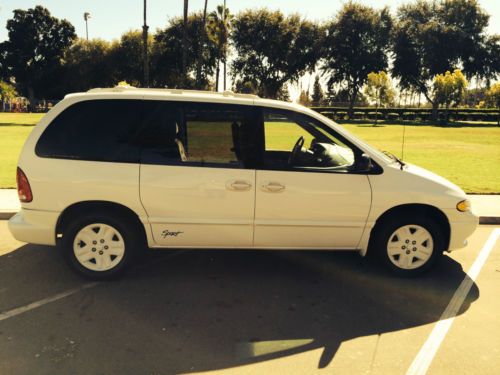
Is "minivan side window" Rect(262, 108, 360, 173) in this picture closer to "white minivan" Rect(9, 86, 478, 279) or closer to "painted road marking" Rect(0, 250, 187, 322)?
"white minivan" Rect(9, 86, 478, 279)

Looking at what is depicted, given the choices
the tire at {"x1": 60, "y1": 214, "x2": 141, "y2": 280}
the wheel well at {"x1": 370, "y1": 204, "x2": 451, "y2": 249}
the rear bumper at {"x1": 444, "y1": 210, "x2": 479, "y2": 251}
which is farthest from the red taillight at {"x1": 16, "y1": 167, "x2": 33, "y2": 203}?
the rear bumper at {"x1": 444, "y1": 210, "x2": 479, "y2": 251}

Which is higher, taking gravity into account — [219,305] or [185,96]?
[185,96]

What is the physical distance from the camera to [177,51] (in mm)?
57688

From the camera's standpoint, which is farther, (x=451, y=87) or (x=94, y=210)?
(x=451, y=87)

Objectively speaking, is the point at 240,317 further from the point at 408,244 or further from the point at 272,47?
the point at 272,47

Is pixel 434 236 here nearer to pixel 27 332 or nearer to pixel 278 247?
pixel 278 247

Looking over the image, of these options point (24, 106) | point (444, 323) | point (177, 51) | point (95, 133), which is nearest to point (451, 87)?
point (177, 51)

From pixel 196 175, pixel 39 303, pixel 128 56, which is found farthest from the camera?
pixel 128 56

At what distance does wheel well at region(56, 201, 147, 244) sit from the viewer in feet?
14.6

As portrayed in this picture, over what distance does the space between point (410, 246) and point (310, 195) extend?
4.16 feet

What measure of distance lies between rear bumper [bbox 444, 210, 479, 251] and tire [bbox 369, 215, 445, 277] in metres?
0.13

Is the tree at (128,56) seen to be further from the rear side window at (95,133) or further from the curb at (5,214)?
the rear side window at (95,133)

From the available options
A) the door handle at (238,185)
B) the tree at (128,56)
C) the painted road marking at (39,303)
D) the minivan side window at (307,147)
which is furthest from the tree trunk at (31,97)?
the door handle at (238,185)

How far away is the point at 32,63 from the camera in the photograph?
63.2 meters
